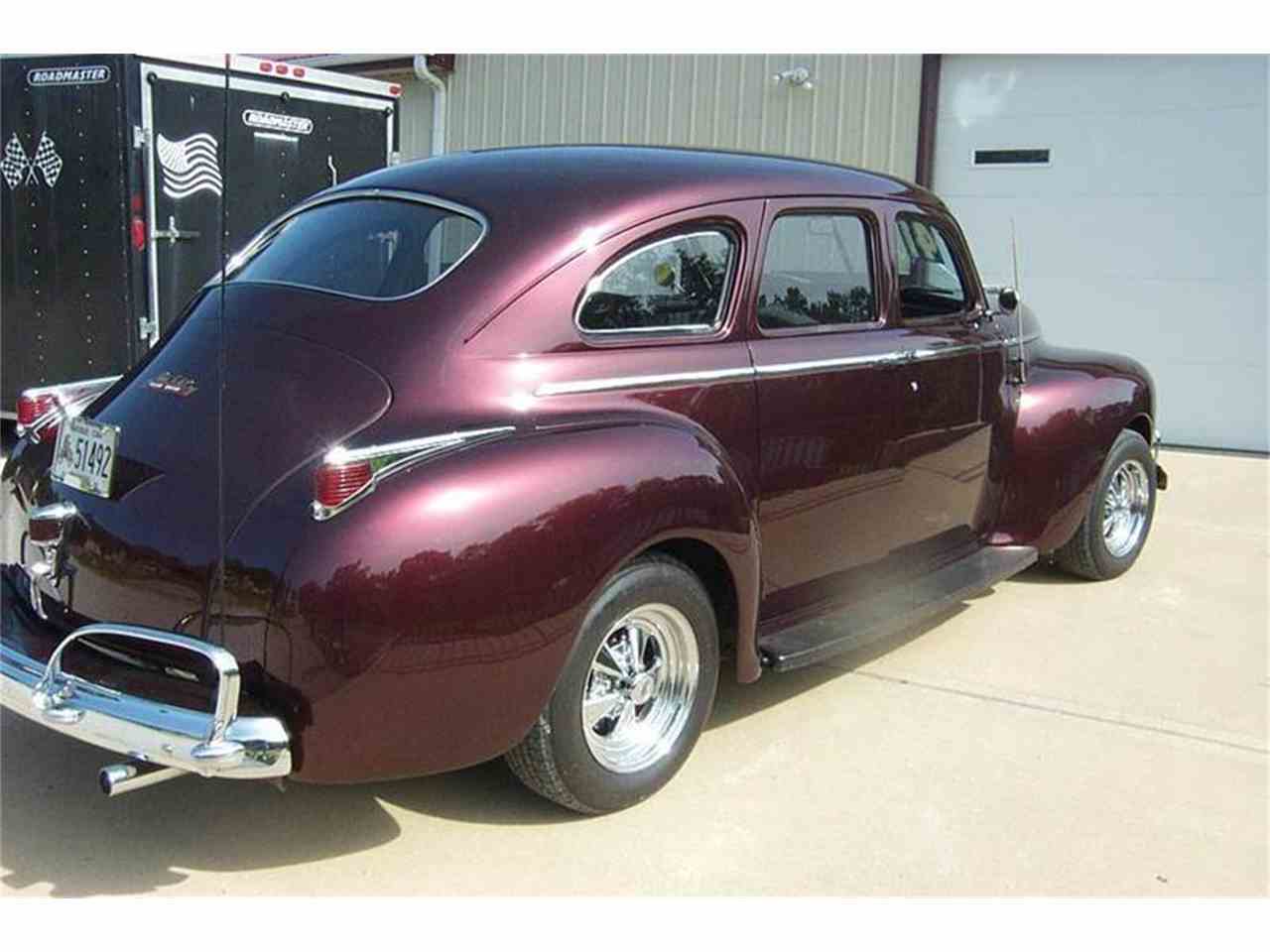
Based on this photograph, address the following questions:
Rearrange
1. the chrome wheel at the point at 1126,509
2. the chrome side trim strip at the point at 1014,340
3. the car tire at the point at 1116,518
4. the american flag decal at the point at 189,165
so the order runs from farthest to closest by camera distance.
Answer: the american flag decal at the point at 189,165, the chrome wheel at the point at 1126,509, the car tire at the point at 1116,518, the chrome side trim strip at the point at 1014,340

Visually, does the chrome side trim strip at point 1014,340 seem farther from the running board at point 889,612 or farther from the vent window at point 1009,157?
the vent window at point 1009,157

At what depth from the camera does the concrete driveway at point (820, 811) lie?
3.10 metres

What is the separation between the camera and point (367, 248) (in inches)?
144

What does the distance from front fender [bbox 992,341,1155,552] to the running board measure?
17 cm

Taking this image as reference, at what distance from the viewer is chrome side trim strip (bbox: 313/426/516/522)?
282 cm

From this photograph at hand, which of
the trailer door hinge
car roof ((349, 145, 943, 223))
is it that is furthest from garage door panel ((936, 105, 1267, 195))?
the trailer door hinge

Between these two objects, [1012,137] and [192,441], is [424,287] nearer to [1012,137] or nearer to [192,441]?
[192,441]

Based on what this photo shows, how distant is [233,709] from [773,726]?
1.94 metres

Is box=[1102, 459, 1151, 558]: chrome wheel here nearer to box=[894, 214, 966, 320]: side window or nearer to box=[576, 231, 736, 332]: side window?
box=[894, 214, 966, 320]: side window

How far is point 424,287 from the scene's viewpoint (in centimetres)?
338

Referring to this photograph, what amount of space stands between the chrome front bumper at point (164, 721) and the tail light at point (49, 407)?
0.94 meters

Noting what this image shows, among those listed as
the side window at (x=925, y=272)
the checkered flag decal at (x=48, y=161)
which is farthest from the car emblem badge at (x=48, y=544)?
the checkered flag decal at (x=48, y=161)

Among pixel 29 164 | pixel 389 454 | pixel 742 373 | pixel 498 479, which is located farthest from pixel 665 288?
pixel 29 164

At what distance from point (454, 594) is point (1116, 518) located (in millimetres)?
4362
